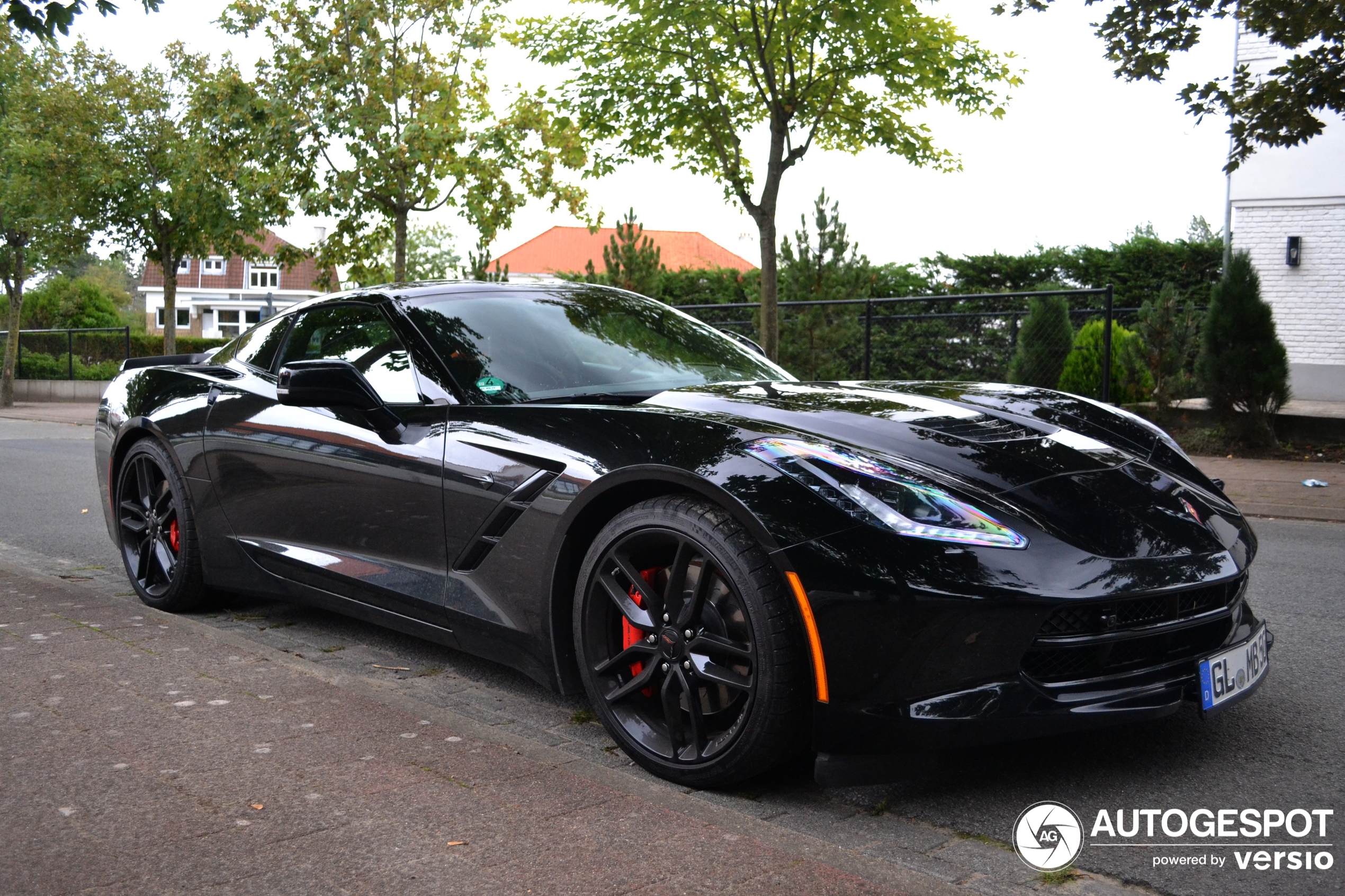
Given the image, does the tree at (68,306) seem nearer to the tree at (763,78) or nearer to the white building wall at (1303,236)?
the tree at (763,78)

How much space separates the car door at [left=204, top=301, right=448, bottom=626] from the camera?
372 centimetres

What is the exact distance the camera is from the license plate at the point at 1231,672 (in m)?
2.83

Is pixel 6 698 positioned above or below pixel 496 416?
below

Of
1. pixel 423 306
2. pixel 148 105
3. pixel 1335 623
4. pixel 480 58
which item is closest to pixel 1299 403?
pixel 480 58

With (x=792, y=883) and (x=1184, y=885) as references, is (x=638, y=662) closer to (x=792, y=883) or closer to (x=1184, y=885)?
(x=792, y=883)

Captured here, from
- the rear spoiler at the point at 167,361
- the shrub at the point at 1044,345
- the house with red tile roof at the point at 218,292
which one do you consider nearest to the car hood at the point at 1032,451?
the rear spoiler at the point at 167,361

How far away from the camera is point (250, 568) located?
4.59m

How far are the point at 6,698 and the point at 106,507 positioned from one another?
195cm

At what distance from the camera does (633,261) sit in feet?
69.6

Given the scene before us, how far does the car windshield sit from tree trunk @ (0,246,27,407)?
2565 centimetres

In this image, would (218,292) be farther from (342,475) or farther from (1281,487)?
(342,475)

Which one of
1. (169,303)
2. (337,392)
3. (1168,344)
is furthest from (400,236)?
(337,392)

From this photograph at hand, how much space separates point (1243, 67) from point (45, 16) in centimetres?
1033

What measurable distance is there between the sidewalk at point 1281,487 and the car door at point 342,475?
662cm
